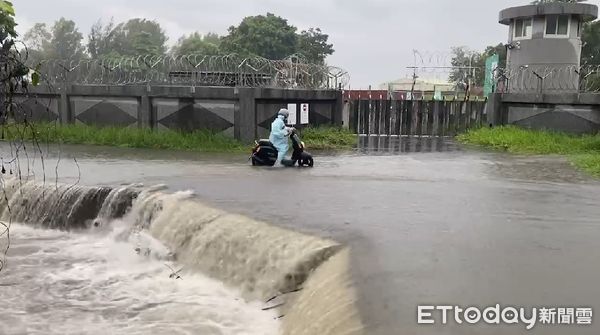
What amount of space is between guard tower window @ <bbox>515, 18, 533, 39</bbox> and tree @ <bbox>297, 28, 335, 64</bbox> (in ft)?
89.7

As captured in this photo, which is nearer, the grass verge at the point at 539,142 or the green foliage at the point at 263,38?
the grass verge at the point at 539,142

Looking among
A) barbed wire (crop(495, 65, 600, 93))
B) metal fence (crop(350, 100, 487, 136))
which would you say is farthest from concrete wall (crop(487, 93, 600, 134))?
metal fence (crop(350, 100, 487, 136))

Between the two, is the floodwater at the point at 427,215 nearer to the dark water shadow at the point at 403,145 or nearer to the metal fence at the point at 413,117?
the dark water shadow at the point at 403,145

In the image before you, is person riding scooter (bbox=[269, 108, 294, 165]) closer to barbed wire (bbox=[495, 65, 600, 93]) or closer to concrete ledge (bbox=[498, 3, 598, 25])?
barbed wire (bbox=[495, 65, 600, 93])

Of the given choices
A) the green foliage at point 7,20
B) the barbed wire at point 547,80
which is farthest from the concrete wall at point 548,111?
the green foliage at point 7,20

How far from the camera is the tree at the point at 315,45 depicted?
54.0 m

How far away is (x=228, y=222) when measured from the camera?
8078 mm

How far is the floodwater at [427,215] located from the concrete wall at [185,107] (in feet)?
7.74

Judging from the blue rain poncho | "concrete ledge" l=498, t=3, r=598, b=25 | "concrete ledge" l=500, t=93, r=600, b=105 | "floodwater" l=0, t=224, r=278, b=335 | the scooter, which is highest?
"concrete ledge" l=498, t=3, r=598, b=25

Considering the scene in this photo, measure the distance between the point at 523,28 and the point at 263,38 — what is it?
2547cm

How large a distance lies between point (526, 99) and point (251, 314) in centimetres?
1584

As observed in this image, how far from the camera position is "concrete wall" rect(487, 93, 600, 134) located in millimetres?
18172

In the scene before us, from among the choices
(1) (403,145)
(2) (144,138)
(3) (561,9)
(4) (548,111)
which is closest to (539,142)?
(4) (548,111)

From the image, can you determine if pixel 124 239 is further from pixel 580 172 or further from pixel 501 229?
pixel 580 172
